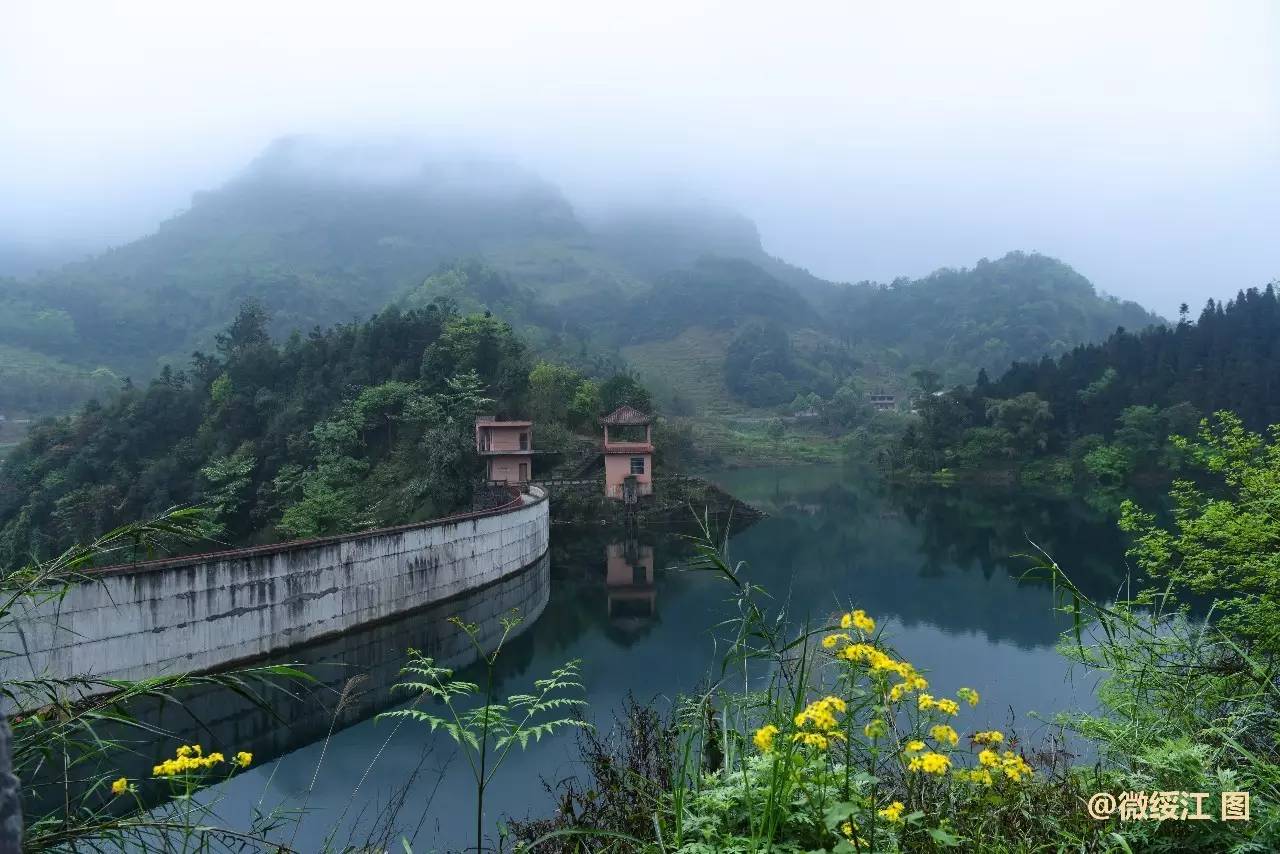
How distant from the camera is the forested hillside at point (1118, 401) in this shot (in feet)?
125

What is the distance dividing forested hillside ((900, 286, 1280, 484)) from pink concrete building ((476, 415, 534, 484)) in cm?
2989

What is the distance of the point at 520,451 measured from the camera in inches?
1081

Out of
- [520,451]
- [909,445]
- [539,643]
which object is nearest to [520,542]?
[539,643]

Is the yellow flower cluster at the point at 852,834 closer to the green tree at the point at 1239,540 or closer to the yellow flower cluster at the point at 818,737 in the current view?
the yellow flower cluster at the point at 818,737

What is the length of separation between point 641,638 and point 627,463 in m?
13.2

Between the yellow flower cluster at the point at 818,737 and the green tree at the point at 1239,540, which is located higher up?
the yellow flower cluster at the point at 818,737

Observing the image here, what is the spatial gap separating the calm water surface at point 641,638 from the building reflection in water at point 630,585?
9 cm

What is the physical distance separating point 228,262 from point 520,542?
112 metres

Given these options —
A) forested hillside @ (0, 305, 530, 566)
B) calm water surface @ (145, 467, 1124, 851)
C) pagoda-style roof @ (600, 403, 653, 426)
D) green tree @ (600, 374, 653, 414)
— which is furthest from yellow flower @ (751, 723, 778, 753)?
green tree @ (600, 374, 653, 414)

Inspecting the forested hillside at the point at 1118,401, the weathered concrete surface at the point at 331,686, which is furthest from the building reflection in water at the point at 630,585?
the forested hillside at the point at 1118,401

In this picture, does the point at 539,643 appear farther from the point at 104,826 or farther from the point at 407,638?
the point at 104,826

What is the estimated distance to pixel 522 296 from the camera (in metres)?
84.5

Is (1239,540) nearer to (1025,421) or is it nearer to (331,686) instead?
(331,686)

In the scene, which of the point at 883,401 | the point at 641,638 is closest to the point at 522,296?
the point at 883,401
